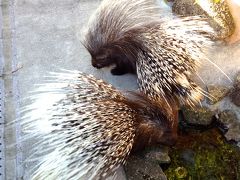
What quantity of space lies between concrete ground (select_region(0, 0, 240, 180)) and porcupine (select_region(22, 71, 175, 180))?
30 cm

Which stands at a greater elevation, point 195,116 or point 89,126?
point 89,126

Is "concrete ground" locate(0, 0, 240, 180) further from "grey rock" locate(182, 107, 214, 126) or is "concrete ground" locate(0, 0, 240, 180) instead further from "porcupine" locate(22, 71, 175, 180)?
"porcupine" locate(22, 71, 175, 180)

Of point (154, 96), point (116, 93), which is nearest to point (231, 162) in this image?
point (154, 96)

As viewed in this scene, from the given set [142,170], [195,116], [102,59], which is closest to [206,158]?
[195,116]

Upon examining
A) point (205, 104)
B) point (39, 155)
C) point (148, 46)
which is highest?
point (148, 46)

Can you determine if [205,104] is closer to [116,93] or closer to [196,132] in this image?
[196,132]

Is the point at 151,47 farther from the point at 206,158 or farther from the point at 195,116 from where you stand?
the point at 206,158

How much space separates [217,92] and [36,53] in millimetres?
867

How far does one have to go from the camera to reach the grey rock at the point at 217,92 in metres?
2.17

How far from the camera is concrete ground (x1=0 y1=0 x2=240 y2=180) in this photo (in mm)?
2187

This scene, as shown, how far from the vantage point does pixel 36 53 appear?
2.43 metres

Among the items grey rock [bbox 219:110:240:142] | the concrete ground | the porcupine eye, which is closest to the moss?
→ grey rock [bbox 219:110:240:142]

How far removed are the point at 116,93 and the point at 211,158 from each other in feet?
1.60

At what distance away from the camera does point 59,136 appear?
69.3 inches
